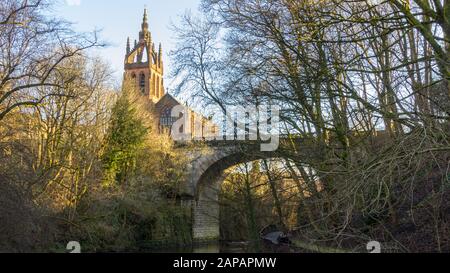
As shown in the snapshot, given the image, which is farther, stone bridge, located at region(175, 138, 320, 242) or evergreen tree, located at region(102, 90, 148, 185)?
evergreen tree, located at region(102, 90, 148, 185)

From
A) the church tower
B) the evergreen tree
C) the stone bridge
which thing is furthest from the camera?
the church tower

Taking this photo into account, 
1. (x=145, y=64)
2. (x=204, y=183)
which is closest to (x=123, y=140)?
(x=204, y=183)

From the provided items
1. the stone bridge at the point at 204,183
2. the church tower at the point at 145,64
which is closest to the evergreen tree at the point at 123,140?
the stone bridge at the point at 204,183

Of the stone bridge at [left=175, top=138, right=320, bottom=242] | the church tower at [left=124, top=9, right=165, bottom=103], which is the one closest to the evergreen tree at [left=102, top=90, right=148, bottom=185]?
the stone bridge at [left=175, top=138, right=320, bottom=242]

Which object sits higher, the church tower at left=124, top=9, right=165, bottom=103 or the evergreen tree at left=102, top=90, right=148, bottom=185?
the church tower at left=124, top=9, right=165, bottom=103

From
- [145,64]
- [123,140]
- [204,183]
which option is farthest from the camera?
[145,64]

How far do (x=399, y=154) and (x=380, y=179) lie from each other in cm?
41

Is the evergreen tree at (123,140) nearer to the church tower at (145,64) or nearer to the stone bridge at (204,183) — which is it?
the stone bridge at (204,183)

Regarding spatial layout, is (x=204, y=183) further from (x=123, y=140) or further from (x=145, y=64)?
(x=145, y=64)

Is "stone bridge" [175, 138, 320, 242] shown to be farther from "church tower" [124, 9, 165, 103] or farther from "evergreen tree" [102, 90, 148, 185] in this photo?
"church tower" [124, 9, 165, 103]

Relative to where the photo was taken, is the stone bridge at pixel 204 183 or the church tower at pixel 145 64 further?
the church tower at pixel 145 64

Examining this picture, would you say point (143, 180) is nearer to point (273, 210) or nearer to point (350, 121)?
point (273, 210)

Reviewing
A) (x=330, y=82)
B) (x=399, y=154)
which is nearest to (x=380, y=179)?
(x=399, y=154)

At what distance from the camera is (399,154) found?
6258 millimetres
